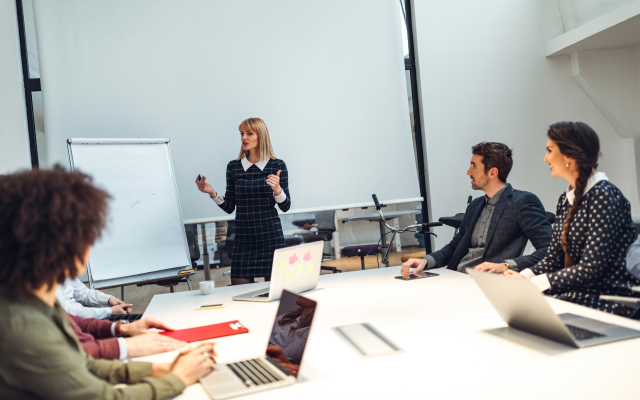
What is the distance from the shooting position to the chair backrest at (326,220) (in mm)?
4688

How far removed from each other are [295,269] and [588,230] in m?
1.18

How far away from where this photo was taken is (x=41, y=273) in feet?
2.89

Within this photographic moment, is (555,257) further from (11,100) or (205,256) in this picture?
(11,100)

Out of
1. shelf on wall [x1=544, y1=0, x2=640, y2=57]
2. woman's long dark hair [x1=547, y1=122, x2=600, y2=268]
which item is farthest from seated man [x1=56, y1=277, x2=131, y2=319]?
shelf on wall [x1=544, y1=0, x2=640, y2=57]

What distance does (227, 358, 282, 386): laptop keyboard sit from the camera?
45.3 inches

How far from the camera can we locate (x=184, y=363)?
1130 millimetres

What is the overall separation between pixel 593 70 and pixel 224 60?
11.9ft

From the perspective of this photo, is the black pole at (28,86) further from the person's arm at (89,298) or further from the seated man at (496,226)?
the seated man at (496,226)

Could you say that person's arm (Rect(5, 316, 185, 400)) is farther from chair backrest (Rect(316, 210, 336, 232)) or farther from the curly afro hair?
chair backrest (Rect(316, 210, 336, 232))

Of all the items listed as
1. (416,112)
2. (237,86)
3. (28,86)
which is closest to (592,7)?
(416,112)

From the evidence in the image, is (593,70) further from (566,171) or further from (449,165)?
(566,171)

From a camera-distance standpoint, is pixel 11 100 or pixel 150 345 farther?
pixel 11 100

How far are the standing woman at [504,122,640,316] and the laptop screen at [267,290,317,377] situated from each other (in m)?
1.02

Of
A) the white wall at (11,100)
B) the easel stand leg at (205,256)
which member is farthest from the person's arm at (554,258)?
the white wall at (11,100)
